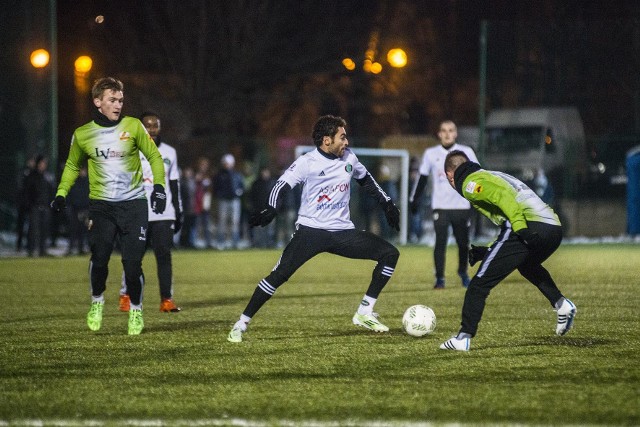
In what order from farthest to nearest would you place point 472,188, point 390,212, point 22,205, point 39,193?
point 22,205 → point 39,193 → point 390,212 → point 472,188

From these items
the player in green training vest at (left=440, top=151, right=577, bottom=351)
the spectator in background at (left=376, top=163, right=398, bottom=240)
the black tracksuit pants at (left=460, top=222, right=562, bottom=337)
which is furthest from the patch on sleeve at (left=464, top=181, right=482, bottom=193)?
the spectator in background at (left=376, top=163, right=398, bottom=240)

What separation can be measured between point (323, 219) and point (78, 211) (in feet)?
45.4

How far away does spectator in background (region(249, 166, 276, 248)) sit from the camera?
2478cm

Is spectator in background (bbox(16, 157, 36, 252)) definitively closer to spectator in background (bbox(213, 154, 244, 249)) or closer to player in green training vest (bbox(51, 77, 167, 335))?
spectator in background (bbox(213, 154, 244, 249))

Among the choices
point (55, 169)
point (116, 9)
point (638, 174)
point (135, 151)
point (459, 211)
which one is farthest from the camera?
point (116, 9)

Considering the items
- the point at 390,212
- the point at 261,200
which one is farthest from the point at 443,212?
the point at 261,200

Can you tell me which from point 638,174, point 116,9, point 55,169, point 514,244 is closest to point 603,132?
point 638,174

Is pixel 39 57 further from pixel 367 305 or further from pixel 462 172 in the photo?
pixel 462 172

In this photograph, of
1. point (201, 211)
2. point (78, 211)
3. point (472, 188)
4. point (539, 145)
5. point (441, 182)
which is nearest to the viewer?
point (472, 188)

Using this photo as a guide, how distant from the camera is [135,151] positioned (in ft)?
31.3

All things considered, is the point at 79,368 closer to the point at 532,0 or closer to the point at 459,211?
the point at 459,211

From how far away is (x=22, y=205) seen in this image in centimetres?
2262

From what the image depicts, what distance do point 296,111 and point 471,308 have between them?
35655 mm

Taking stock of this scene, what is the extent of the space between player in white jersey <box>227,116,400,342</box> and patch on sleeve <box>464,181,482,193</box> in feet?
4.61
